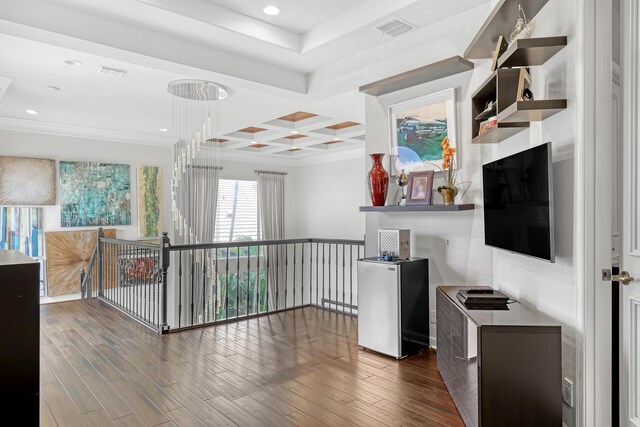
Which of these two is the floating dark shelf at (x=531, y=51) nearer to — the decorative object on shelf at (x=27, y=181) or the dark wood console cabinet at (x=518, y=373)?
the dark wood console cabinet at (x=518, y=373)

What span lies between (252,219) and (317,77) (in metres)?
5.42


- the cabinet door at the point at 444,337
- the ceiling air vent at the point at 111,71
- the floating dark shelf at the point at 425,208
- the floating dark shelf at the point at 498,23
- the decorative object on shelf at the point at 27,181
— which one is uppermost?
the ceiling air vent at the point at 111,71

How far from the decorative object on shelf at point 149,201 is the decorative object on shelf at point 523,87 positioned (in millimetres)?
6431

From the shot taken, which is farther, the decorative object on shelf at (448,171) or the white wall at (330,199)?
the white wall at (330,199)

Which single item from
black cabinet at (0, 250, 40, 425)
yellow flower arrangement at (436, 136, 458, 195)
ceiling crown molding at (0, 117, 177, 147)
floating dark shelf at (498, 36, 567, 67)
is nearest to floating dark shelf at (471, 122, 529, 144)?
floating dark shelf at (498, 36, 567, 67)

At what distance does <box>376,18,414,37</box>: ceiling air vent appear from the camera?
10.5 ft

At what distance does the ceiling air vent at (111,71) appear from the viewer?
401 cm

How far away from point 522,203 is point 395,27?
180 cm

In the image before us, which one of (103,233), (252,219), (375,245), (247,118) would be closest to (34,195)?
(103,233)

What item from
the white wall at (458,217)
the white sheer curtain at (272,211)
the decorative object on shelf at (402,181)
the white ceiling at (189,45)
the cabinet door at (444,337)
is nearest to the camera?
the cabinet door at (444,337)

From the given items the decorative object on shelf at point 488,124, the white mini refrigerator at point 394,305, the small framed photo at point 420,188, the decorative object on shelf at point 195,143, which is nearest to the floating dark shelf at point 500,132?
the decorative object on shelf at point 488,124

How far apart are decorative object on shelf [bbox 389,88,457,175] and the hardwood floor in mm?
1732

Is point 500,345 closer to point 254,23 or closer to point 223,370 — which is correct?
point 223,370

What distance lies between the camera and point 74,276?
21.1 feet
